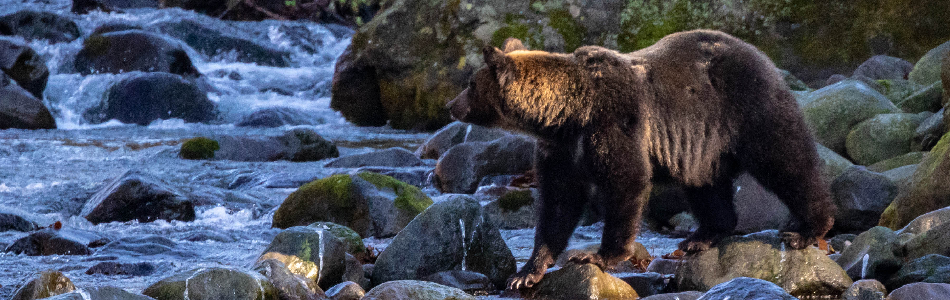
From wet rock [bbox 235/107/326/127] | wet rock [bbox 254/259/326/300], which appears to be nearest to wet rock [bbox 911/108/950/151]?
wet rock [bbox 254/259/326/300]

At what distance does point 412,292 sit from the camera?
13.4ft

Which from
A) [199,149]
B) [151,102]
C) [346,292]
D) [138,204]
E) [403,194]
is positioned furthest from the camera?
[151,102]

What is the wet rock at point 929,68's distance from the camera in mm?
9508

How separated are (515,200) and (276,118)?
848 centimetres

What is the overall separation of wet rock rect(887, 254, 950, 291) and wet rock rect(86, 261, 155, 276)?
4.13m

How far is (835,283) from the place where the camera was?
453 centimetres

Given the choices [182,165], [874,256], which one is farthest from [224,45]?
[874,256]

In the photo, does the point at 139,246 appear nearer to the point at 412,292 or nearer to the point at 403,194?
the point at 403,194

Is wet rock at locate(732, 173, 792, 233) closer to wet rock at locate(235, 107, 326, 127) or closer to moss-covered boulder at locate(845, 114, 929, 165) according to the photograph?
moss-covered boulder at locate(845, 114, 929, 165)

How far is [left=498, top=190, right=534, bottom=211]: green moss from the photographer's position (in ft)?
24.1

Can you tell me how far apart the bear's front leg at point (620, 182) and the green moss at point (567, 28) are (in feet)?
26.6

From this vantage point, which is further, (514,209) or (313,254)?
(514,209)

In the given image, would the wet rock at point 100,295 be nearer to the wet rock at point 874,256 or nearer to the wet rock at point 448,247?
the wet rock at point 448,247

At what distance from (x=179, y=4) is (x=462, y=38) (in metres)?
15.6
